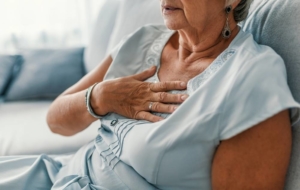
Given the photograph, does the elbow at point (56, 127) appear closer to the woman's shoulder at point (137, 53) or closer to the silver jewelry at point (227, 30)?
the woman's shoulder at point (137, 53)

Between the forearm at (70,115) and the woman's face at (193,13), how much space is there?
380mm

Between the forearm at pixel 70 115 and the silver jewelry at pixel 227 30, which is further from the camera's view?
the forearm at pixel 70 115

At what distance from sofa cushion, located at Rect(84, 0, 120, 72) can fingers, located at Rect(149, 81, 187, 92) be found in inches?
38.8

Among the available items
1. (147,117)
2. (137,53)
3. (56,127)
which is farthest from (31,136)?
(147,117)

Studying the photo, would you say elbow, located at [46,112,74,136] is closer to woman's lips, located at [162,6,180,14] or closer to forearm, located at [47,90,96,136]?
forearm, located at [47,90,96,136]

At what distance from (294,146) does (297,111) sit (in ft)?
0.35

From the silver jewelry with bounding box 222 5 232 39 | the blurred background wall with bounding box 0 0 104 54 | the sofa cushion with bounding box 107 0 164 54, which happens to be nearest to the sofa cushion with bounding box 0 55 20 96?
the blurred background wall with bounding box 0 0 104 54

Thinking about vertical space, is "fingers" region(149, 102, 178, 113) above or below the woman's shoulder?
below

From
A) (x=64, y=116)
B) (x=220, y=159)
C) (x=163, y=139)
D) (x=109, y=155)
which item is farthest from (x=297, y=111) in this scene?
(x=64, y=116)

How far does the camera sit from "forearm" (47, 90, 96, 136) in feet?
3.66

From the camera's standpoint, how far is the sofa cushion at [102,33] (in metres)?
1.93

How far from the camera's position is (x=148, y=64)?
42.4 inches

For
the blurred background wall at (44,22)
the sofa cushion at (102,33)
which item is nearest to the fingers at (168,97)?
the sofa cushion at (102,33)

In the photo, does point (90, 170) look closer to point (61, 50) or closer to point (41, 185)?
point (41, 185)
